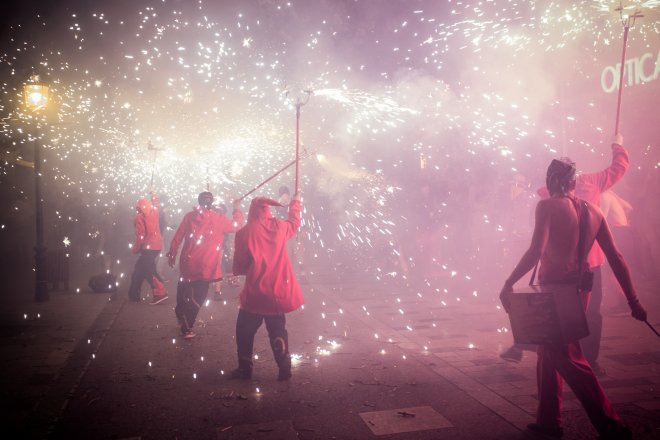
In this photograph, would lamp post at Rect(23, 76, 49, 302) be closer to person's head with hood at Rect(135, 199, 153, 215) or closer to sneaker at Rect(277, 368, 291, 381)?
person's head with hood at Rect(135, 199, 153, 215)

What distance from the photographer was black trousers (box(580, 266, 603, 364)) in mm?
4812

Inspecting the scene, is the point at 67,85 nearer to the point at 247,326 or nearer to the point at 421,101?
the point at 421,101

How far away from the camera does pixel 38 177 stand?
941 centimetres

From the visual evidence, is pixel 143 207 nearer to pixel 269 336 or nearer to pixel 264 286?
pixel 264 286

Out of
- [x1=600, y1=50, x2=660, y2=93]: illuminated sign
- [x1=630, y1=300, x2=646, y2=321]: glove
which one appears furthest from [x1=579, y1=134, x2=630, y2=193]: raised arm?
[x1=600, y1=50, x2=660, y2=93]: illuminated sign

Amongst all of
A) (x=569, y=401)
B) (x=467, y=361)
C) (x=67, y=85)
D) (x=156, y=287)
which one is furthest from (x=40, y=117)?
(x=569, y=401)

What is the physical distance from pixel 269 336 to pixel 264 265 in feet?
2.35

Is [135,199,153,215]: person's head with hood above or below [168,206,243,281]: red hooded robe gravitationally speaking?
above

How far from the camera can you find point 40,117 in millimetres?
10344

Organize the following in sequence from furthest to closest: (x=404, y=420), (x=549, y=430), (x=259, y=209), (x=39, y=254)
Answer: (x=39, y=254) < (x=259, y=209) < (x=404, y=420) < (x=549, y=430)

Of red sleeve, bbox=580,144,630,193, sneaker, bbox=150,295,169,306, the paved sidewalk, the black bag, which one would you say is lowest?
the paved sidewalk

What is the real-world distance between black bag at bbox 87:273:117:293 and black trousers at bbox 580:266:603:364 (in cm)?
879

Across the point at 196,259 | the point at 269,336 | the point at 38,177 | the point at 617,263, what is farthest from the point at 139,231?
the point at 617,263

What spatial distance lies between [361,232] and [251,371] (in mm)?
11641
